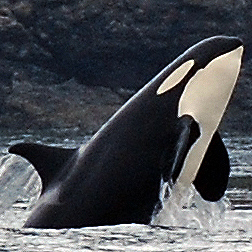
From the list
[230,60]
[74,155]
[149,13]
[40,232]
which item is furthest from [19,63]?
[40,232]

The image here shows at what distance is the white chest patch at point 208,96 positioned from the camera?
6320mm

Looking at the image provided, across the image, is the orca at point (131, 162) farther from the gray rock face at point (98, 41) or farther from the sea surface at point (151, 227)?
the gray rock face at point (98, 41)

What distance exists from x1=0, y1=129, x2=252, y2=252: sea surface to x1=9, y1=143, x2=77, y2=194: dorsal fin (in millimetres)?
296

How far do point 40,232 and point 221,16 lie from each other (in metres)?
14.2

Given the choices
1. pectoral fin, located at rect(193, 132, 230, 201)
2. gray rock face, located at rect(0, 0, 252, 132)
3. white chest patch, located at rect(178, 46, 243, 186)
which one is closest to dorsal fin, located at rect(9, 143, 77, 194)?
white chest patch, located at rect(178, 46, 243, 186)

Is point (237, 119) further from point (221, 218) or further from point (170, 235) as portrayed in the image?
point (170, 235)

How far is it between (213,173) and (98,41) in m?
11.1

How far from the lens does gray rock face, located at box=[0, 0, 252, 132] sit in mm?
16641

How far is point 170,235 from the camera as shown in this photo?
347 cm

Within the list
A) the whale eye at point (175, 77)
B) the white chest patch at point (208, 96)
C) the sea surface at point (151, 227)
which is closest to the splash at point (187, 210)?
the sea surface at point (151, 227)

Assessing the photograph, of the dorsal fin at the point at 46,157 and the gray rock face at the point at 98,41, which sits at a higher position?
the dorsal fin at the point at 46,157

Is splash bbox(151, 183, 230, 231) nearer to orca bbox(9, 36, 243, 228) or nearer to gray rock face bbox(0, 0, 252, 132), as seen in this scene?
orca bbox(9, 36, 243, 228)

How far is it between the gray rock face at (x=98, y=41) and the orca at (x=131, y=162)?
9883mm

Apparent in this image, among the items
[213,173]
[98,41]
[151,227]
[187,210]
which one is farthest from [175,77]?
[98,41]
